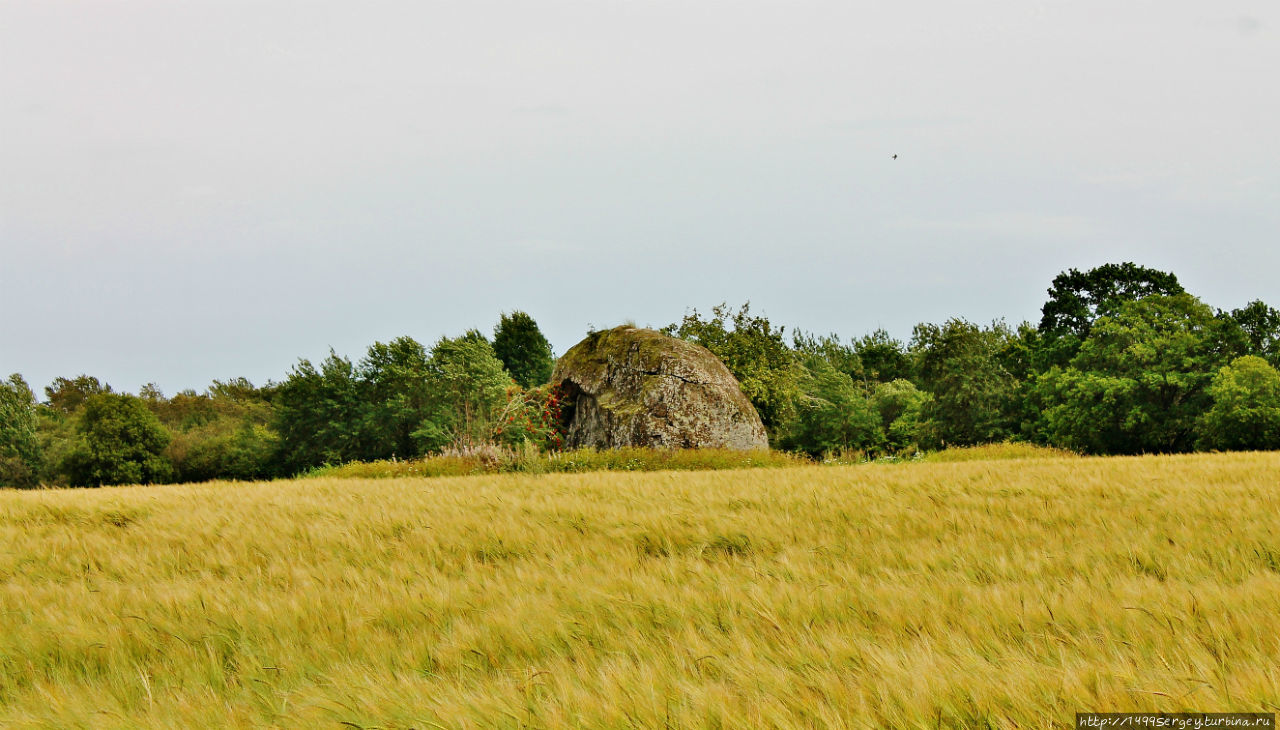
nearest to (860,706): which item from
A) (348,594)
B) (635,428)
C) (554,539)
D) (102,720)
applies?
(102,720)

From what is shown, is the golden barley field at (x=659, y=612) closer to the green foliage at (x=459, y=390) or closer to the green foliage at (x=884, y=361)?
the green foliage at (x=459, y=390)

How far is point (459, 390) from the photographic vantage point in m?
39.6

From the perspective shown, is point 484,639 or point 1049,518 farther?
point 1049,518

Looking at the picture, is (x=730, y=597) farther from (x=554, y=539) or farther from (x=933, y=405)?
(x=933, y=405)

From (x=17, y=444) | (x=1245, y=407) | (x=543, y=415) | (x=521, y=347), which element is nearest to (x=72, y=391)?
(x=17, y=444)

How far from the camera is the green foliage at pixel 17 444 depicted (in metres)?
44.6

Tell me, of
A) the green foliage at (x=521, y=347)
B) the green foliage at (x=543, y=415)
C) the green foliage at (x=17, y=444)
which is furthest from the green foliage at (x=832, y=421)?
the green foliage at (x=17, y=444)

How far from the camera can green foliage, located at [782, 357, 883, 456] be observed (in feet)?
101

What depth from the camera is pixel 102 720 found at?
10.4 feet

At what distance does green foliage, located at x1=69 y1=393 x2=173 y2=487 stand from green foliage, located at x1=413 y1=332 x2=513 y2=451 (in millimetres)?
14316

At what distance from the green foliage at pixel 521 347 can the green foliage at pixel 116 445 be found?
69.8ft

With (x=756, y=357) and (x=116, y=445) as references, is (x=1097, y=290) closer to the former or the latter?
(x=756, y=357)

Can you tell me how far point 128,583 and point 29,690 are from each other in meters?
2.06

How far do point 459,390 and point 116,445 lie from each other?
57.7 ft
